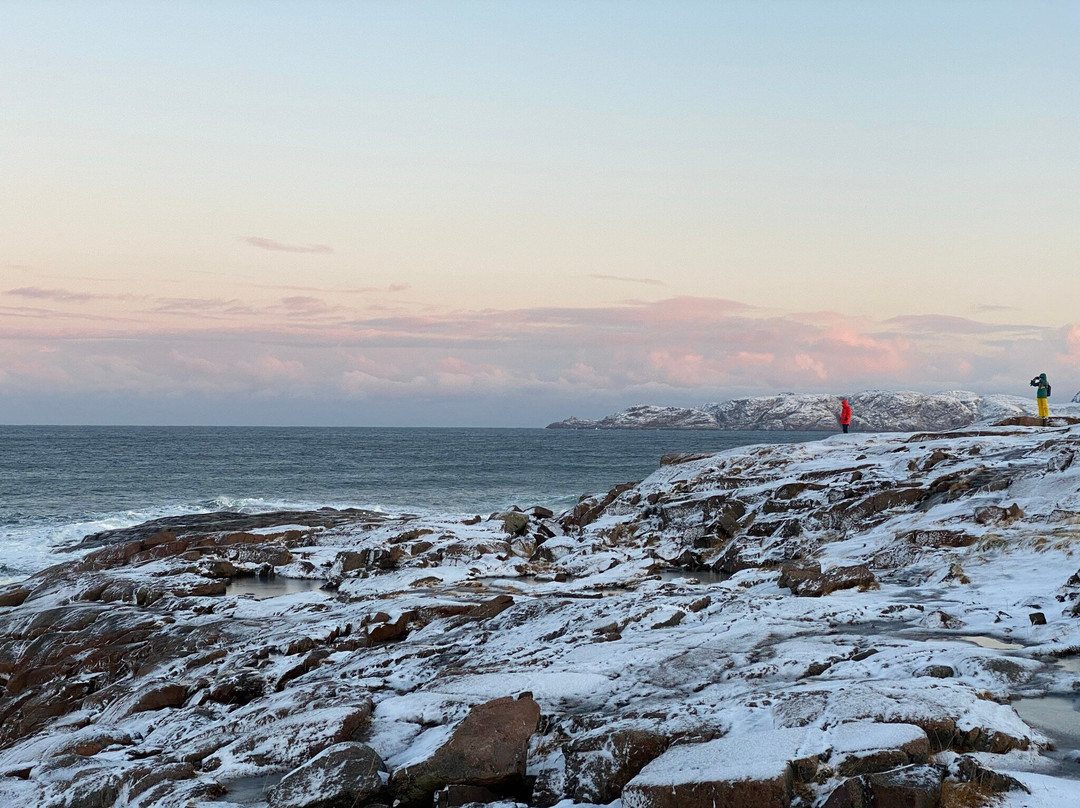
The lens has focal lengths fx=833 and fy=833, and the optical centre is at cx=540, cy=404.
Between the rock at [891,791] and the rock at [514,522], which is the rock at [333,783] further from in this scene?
the rock at [514,522]

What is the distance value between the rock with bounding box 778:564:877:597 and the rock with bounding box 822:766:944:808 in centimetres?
1059

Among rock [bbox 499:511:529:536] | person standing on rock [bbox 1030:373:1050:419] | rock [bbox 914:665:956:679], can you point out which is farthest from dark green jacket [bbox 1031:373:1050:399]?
rock [bbox 914:665:956:679]

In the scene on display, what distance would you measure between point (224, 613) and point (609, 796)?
14.6m

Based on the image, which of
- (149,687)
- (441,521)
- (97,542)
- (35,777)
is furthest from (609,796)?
(97,542)

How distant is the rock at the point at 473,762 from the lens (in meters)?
8.72

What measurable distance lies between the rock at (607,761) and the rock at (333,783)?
211 centimetres

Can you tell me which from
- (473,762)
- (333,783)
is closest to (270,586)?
(333,783)

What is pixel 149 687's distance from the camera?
1449 cm

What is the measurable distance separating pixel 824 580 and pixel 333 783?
40.3 ft

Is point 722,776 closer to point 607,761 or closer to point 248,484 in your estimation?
point 607,761

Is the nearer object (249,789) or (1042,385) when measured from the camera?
(249,789)

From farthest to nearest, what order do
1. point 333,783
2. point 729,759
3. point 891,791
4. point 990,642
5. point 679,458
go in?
point 679,458, point 990,642, point 333,783, point 729,759, point 891,791

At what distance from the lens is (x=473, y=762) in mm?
8805

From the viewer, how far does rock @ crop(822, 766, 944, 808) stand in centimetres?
692
